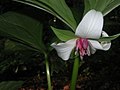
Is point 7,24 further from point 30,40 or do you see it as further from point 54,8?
point 54,8

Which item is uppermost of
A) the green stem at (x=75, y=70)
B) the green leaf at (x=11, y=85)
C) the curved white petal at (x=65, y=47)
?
the curved white petal at (x=65, y=47)

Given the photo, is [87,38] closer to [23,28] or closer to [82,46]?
[82,46]

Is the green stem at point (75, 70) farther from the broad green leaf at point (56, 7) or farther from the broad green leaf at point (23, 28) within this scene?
the broad green leaf at point (23, 28)

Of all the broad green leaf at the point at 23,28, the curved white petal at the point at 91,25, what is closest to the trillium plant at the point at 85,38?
the curved white petal at the point at 91,25

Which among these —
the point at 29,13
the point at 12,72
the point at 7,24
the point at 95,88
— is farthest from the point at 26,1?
the point at 95,88

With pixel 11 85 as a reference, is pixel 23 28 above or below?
above

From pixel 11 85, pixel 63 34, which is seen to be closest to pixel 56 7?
A: pixel 63 34
